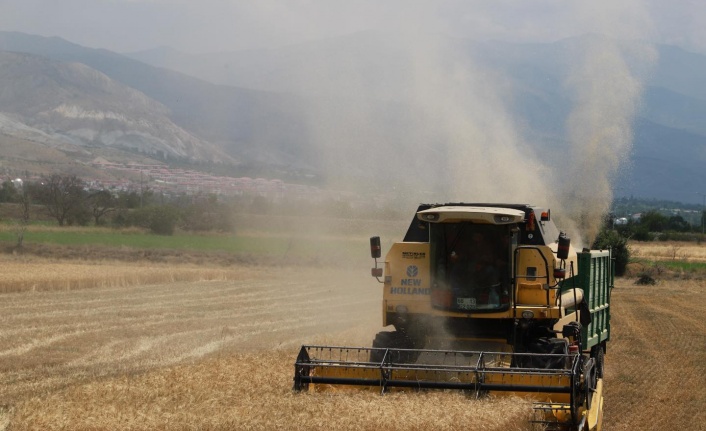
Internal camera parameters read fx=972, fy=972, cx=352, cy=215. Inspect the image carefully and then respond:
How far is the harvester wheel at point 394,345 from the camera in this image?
12.6 metres

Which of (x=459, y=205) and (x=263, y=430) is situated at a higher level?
(x=459, y=205)

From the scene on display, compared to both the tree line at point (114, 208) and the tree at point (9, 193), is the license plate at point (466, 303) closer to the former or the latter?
the tree line at point (114, 208)

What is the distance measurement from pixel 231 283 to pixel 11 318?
52.3ft

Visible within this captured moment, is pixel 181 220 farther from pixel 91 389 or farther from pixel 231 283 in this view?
pixel 91 389

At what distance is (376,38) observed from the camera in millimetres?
34125

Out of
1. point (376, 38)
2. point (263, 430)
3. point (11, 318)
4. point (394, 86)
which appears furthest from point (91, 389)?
point (376, 38)

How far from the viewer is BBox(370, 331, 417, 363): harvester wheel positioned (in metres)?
12.6

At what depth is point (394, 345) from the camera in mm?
13055

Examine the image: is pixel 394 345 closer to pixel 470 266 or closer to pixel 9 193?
pixel 470 266

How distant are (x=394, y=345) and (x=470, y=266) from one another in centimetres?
149

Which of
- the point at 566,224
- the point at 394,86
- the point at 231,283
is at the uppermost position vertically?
the point at 394,86

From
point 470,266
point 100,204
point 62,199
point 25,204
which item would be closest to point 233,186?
point 100,204

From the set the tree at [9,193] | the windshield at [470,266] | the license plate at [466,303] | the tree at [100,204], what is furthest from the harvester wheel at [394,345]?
the tree at [9,193]

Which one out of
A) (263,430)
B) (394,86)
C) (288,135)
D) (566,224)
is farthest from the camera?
(288,135)
